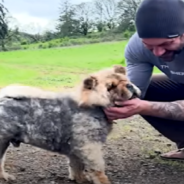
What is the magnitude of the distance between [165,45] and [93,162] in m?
1.05

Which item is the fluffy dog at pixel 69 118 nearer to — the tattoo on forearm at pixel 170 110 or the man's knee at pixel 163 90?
the tattoo on forearm at pixel 170 110

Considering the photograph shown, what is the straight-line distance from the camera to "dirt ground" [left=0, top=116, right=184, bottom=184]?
4145 millimetres

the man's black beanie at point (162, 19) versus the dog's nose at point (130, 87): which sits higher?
the man's black beanie at point (162, 19)

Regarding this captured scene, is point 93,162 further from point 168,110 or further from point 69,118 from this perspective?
point 168,110

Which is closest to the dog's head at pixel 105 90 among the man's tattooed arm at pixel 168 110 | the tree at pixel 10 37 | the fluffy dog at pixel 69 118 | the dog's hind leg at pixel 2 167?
the fluffy dog at pixel 69 118

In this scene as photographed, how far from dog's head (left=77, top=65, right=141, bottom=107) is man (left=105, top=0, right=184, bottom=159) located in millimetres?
71

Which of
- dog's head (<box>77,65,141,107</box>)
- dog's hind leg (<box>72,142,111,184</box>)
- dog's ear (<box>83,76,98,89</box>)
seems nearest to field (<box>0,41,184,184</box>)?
dog's hind leg (<box>72,142,111,184</box>)

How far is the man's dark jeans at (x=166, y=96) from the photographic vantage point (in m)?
4.55

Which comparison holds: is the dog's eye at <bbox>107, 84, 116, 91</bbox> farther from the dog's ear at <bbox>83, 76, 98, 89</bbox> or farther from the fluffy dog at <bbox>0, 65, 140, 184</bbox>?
the dog's ear at <bbox>83, 76, 98, 89</bbox>

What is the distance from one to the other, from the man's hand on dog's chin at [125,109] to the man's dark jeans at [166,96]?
0.74m

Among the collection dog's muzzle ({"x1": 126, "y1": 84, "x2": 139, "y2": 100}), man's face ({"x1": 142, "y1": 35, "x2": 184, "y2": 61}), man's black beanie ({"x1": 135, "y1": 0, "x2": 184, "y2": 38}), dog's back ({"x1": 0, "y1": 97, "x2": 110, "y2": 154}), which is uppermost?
man's black beanie ({"x1": 135, "y1": 0, "x2": 184, "y2": 38})

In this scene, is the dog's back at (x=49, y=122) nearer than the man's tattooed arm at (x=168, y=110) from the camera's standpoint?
Yes

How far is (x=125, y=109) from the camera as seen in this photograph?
151 inches

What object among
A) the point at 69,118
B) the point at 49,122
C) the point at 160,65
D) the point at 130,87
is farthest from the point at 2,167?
the point at 160,65
